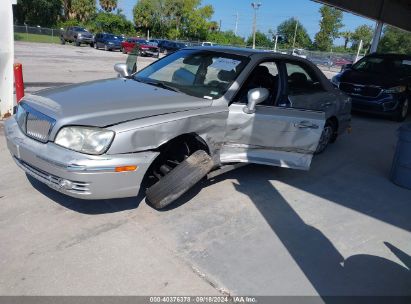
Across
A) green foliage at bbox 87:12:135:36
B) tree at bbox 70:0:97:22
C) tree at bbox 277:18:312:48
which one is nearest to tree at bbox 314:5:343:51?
tree at bbox 277:18:312:48

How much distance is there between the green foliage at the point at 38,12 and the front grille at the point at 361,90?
185ft

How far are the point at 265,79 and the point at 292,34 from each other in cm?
10590

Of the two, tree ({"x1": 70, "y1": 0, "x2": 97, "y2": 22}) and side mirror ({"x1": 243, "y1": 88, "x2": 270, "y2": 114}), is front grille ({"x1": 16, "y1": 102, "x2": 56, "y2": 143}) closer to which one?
side mirror ({"x1": 243, "y1": 88, "x2": 270, "y2": 114})

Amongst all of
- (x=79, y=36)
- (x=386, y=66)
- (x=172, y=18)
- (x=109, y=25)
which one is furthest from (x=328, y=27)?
(x=386, y=66)

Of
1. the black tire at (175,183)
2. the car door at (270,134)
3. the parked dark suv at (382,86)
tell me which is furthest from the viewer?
the parked dark suv at (382,86)

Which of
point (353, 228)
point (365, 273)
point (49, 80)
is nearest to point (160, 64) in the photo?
point (353, 228)

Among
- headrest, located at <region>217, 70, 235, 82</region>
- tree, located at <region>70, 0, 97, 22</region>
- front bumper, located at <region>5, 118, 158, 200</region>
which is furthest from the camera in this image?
tree, located at <region>70, 0, 97, 22</region>

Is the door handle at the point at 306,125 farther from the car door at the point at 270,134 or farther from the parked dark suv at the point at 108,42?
the parked dark suv at the point at 108,42

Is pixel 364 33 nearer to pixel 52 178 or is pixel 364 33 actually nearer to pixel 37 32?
pixel 37 32

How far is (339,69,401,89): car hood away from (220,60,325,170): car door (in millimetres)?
5970

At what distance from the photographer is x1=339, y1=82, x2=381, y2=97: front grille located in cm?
960

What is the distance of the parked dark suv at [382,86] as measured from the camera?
9586mm

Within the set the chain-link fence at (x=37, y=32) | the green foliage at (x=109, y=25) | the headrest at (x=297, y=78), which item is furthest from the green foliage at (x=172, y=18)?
the headrest at (x=297, y=78)

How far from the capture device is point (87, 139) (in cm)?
332
